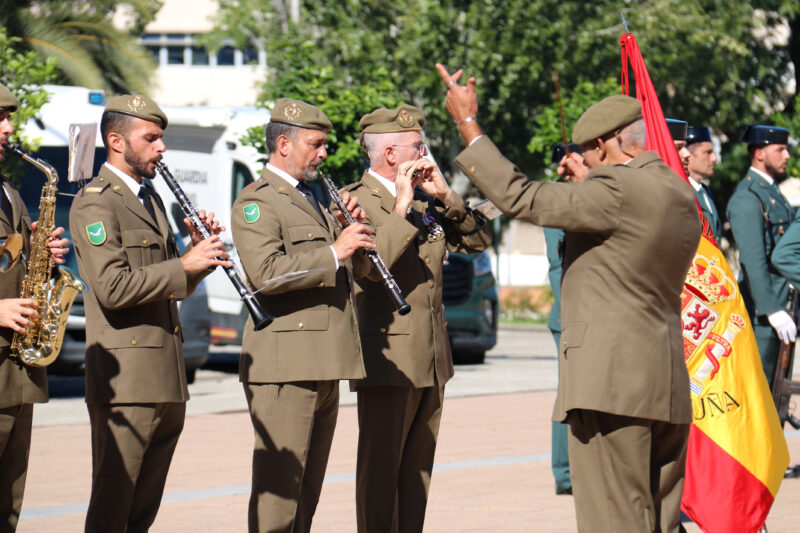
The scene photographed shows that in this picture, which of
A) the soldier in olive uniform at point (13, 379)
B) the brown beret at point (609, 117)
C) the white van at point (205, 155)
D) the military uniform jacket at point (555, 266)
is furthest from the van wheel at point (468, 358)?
the brown beret at point (609, 117)

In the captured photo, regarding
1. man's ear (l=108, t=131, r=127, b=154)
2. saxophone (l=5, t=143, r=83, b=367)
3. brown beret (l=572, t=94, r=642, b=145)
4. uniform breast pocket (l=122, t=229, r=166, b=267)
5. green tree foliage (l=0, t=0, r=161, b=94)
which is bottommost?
green tree foliage (l=0, t=0, r=161, b=94)

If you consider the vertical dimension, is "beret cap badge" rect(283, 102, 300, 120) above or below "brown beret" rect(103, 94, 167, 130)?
below

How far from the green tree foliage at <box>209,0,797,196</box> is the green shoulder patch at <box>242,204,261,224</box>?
17.7 m

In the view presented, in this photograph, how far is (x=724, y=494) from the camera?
6285 mm

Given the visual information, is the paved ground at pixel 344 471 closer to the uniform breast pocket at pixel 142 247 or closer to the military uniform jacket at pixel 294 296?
the military uniform jacket at pixel 294 296

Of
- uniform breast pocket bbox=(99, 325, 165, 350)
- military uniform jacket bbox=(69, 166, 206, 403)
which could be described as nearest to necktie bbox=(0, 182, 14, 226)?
military uniform jacket bbox=(69, 166, 206, 403)

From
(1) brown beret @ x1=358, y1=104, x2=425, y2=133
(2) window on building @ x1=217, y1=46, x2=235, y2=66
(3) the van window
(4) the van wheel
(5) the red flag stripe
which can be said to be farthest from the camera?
(2) window on building @ x1=217, y1=46, x2=235, y2=66

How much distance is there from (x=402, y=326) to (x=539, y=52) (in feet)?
66.7

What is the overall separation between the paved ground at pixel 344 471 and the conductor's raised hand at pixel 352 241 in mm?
2055

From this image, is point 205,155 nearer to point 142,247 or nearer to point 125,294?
point 142,247

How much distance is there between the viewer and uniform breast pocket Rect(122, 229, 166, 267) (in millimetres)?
5137

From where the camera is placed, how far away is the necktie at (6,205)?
16.6ft

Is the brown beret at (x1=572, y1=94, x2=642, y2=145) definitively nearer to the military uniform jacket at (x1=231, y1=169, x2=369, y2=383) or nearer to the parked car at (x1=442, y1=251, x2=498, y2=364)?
the military uniform jacket at (x1=231, y1=169, x2=369, y2=383)

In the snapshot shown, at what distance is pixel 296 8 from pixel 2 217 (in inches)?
974
